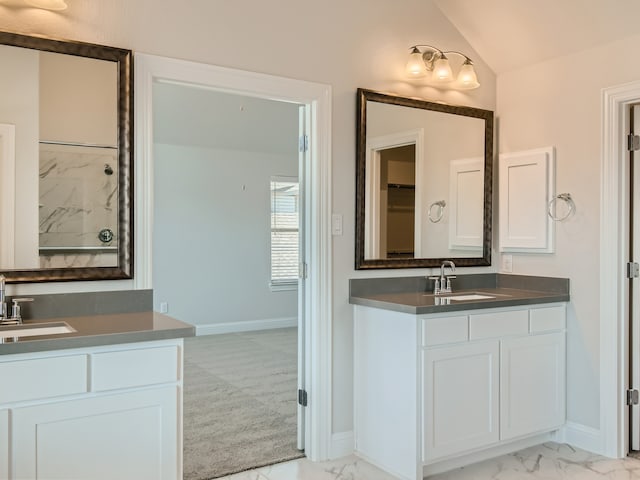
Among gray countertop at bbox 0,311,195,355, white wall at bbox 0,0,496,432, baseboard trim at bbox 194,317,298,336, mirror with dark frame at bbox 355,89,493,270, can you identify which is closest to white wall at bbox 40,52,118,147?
white wall at bbox 0,0,496,432

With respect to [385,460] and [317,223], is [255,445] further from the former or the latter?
[317,223]

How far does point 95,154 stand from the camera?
8.10 ft

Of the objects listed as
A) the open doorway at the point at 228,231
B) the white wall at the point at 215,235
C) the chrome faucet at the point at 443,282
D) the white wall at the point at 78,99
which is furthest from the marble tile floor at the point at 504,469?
the white wall at the point at 215,235

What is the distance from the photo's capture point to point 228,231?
6.98 metres

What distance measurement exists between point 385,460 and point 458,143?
197cm

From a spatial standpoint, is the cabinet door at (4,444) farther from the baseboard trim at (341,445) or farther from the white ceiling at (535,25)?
the white ceiling at (535,25)

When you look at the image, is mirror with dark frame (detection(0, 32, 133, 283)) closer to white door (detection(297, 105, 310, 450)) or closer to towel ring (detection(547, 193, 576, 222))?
white door (detection(297, 105, 310, 450))

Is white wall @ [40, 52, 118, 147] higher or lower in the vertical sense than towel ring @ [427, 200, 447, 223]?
higher

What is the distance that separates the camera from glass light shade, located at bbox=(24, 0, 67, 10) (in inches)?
89.9

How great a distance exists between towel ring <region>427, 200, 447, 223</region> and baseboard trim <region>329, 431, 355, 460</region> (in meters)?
1.37

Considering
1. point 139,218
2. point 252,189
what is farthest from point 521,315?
point 252,189

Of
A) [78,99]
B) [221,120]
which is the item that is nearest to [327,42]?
[78,99]

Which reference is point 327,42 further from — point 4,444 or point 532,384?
point 4,444

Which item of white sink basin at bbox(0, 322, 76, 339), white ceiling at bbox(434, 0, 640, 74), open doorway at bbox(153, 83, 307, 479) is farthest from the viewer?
open doorway at bbox(153, 83, 307, 479)
